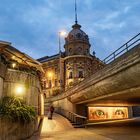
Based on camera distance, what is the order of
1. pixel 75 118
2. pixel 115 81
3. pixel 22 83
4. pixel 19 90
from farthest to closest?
pixel 75 118 < pixel 115 81 < pixel 22 83 < pixel 19 90

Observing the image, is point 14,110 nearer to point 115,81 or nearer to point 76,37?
point 115,81

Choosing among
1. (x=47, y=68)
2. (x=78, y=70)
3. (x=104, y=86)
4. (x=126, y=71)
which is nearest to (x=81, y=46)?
(x=78, y=70)

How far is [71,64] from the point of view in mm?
62938

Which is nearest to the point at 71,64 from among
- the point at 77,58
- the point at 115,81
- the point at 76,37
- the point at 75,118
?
the point at 77,58

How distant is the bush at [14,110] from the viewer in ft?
Answer: 42.6

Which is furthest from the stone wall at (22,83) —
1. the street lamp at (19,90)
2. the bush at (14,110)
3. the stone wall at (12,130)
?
the stone wall at (12,130)

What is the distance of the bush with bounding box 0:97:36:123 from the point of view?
42.6 feet

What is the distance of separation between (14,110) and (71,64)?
1962 inches

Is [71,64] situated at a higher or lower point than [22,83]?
higher

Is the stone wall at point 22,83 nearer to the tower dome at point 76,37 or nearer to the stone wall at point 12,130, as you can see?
the stone wall at point 12,130

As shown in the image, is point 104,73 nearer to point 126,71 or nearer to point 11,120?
point 126,71

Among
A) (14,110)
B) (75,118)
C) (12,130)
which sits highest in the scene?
(14,110)

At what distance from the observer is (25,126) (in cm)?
1552

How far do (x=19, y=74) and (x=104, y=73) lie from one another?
7662 mm
